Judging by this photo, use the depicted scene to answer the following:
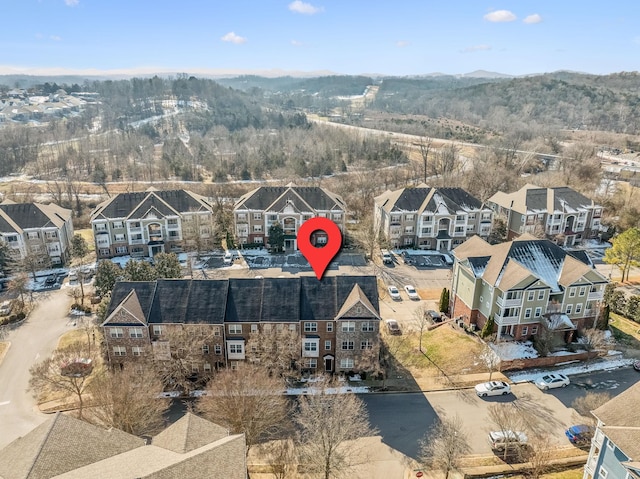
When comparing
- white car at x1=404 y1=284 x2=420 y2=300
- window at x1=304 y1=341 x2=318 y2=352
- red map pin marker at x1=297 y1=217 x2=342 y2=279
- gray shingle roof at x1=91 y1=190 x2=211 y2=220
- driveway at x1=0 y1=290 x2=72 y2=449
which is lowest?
driveway at x1=0 y1=290 x2=72 y2=449

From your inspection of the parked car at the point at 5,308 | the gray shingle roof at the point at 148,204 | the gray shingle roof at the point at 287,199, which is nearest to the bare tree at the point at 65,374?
the parked car at the point at 5,308

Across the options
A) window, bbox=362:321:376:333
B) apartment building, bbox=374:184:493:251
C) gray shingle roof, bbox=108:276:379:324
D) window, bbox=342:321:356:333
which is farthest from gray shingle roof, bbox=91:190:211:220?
window, bbox=362:321:376:333

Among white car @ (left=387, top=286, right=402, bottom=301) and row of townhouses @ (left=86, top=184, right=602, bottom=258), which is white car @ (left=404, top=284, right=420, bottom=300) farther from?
row of townhouses @ (left=86, top=184, right=602, bottom=258)

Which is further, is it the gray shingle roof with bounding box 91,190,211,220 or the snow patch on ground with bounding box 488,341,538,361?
the gray shingle roof with bounding box 91,190,211,220

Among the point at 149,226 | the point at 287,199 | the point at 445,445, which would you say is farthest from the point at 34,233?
the point at 445,445

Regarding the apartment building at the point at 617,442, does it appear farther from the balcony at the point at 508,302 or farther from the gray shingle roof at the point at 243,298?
the gray shingle roof at the point at 243,298

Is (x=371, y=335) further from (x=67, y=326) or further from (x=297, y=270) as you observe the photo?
(x=67, y=326)

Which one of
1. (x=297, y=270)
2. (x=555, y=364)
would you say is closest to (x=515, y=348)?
(x=555, y=364)
